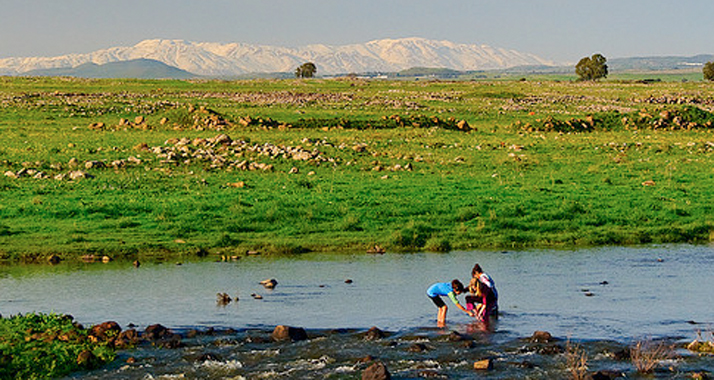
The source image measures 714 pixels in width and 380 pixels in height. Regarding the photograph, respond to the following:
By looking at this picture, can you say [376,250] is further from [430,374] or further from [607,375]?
[607,375]

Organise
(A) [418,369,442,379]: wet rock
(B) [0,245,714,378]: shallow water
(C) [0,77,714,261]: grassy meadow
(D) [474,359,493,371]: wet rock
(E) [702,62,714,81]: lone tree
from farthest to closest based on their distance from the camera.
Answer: (E) [702,62,714,81]: lone tree → (C) [0,77,714,261]: grassy meadow → (B) [0,245,714,378]: shallow water → (D) [474,359,493,371]: wet rock → (A) [418,369,442,379]: wet rock

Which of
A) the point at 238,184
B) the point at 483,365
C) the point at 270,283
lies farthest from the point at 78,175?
the point at 483,365

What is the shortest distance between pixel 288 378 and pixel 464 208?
1651 cm

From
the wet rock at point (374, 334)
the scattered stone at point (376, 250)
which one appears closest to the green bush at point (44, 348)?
the wet rock at point (374, 334)

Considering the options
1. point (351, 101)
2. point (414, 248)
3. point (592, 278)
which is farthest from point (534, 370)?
point (351, 101)

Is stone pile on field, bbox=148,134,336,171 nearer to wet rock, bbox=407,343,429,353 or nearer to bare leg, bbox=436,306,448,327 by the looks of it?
bare leg, bbox=436,306,448,327

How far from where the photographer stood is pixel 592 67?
597 feet

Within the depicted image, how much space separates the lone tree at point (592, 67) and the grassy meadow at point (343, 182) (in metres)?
117

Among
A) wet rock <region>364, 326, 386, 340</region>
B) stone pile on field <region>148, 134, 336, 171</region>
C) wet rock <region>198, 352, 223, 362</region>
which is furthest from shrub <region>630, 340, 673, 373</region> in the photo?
stone pile on field <region>148, 134, 336, 171</region>

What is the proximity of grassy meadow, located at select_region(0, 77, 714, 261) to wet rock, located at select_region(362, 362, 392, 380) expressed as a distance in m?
12.5

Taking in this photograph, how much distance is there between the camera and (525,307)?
64.1 ft

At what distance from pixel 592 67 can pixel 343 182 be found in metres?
155

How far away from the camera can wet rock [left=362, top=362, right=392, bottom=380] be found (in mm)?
13750

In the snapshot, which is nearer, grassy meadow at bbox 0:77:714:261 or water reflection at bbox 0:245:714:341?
water reflection at bbox 0:245:714:341
